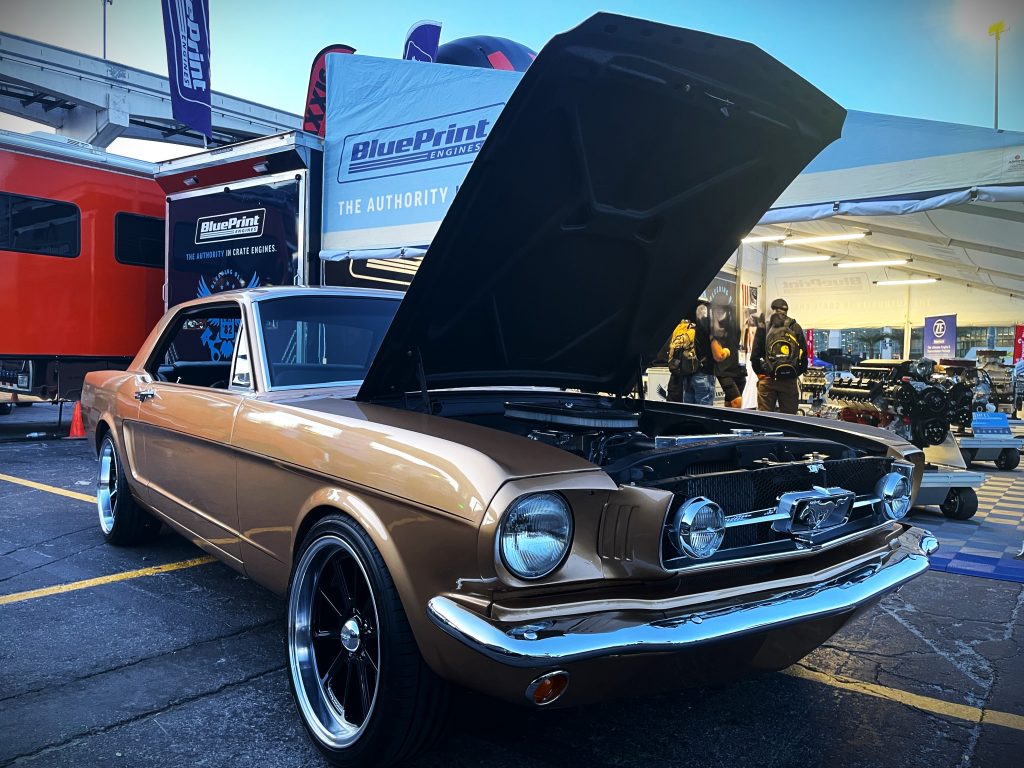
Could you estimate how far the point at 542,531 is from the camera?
75.9 inches

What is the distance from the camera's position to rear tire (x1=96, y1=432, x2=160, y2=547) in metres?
4.23

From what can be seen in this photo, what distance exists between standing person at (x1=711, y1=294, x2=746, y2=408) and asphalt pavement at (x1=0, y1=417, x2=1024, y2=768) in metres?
4.56

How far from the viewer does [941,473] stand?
569 centimetres

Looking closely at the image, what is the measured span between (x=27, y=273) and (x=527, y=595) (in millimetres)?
9393

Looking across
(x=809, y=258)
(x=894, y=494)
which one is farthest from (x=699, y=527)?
(x=809, y=258)

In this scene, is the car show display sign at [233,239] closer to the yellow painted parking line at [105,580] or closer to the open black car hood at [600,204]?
the yellow painted parking line at [105,580]

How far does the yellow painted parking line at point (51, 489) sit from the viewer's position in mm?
5770

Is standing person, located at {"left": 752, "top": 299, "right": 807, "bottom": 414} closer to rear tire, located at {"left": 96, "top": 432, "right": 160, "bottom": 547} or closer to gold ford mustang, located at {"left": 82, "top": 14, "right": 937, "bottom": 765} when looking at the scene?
gold ford mustang, located at {"left": 82, "top": 14, "right": 937, "bottom": 765}

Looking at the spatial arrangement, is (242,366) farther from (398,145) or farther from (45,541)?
(398,145)

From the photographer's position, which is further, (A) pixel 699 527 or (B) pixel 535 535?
(A) pixel 699 527

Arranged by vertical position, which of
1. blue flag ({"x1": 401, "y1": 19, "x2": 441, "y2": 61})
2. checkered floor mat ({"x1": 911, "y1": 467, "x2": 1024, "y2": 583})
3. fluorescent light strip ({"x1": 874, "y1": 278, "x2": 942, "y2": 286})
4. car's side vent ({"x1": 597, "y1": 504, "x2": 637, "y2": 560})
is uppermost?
blue flag ({"x1": 401, "y1": 19, "x2": 441, "y2": 61})

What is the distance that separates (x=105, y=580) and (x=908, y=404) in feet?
23.2

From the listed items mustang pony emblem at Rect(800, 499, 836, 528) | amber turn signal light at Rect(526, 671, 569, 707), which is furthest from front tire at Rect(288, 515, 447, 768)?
mustang pony emblem at Rect(800, 499, 836, 528)

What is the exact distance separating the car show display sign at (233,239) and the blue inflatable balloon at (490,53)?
6.04m
